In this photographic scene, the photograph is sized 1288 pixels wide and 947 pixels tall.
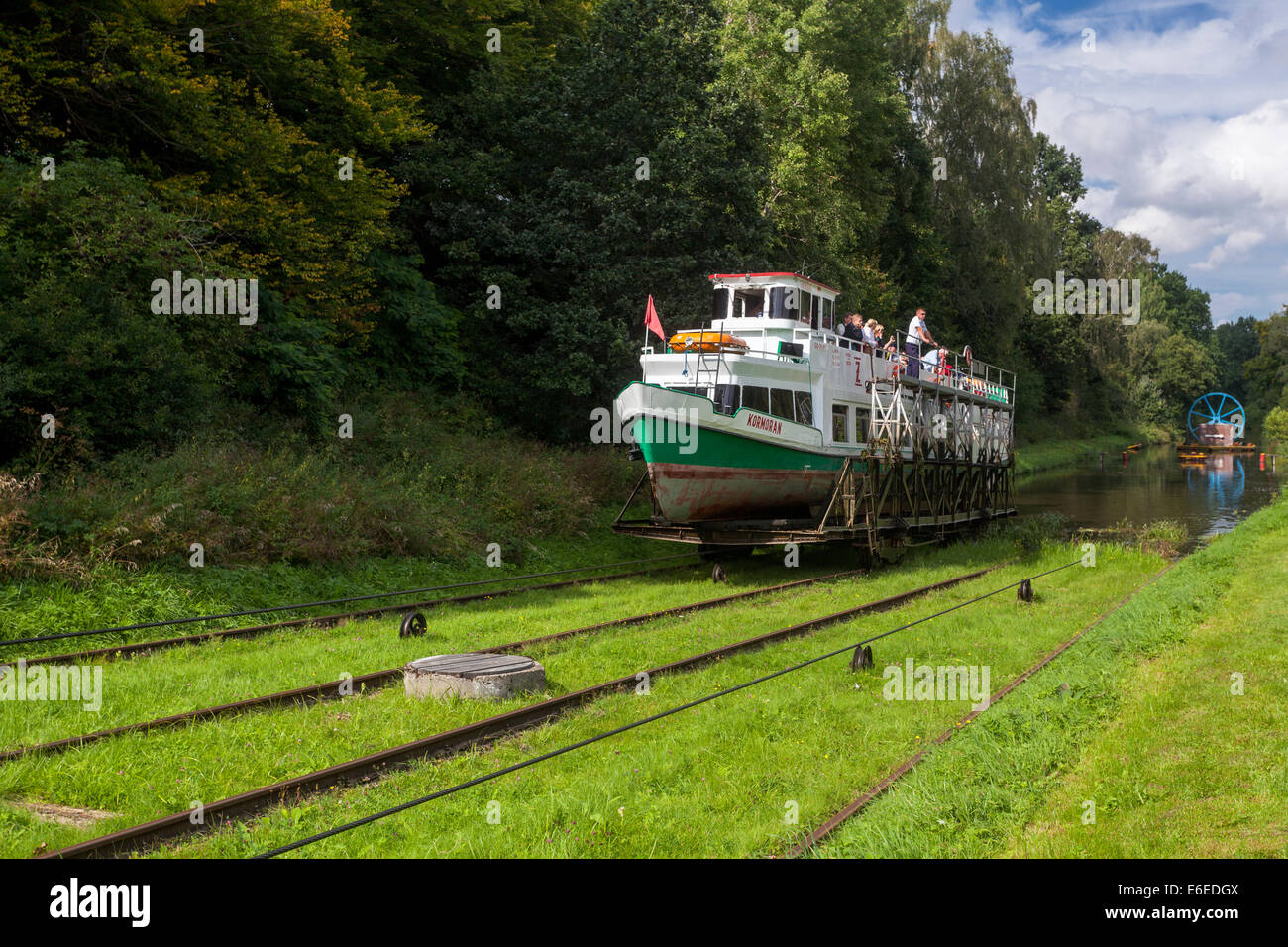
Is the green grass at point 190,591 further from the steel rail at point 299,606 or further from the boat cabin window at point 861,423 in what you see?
the boat cabin window at point 861,423

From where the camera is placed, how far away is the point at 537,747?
8508 mm

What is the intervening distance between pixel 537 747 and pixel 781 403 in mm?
12915

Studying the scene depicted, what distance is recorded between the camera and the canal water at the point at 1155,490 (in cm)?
3647

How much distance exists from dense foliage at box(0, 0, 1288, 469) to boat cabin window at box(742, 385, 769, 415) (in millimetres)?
7778

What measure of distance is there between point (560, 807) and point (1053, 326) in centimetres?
7851

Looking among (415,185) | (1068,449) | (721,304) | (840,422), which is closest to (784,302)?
(721,304)

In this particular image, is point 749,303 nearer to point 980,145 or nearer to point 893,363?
point 893,363

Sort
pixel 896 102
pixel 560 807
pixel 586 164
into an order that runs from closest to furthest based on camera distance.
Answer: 1. pixel 560 807
2. pixel 586 164
3. pixel 896 102

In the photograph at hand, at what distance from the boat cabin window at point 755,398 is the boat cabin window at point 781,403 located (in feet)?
0.49

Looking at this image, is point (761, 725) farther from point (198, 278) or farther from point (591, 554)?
point (198, 278)

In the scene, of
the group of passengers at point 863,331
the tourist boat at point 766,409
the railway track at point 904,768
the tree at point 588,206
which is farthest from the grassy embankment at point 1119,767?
the tree at point 588,206

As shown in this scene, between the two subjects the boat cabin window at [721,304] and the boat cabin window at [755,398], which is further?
the boat cabin window at [721,304]

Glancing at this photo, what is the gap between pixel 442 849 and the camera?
20.5 ft

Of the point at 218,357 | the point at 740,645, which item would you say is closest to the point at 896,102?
the point at 218,357
